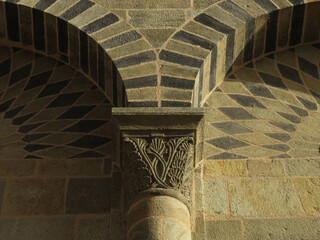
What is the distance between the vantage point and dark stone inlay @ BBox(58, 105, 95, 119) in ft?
18.0

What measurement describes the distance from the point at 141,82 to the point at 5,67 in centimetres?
156

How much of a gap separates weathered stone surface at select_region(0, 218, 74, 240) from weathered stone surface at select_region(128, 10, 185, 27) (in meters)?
1.66

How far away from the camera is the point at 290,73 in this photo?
6.01 meters

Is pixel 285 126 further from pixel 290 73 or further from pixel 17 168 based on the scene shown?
pixel 17 168

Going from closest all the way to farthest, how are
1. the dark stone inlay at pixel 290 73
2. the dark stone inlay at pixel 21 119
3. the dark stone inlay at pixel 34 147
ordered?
the dark stone inlay at pixel 34 147 → the dark stone inlay at pixel 21 119 → the dark stone inlay at pixel 290 73

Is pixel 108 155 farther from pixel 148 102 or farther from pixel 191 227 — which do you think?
pixel 191 227

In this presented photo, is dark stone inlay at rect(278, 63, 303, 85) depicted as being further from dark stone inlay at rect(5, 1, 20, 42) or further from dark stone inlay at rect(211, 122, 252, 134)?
dark stone inlay at rect(5, 1, 20, 42)

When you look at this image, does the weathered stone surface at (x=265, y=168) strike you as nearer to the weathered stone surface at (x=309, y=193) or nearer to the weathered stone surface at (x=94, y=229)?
the weathered stone surface at (x=309, y=193)

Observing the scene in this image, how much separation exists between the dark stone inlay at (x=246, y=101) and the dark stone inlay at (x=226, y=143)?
1.50 ft

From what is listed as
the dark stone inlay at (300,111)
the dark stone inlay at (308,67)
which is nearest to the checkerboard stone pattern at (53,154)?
the dark stone inlay at (300,111)

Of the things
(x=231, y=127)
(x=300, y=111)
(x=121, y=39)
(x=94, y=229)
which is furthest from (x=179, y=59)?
(x=94, y=229)

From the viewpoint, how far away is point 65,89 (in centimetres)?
578

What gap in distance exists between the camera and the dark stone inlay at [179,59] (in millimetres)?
5211

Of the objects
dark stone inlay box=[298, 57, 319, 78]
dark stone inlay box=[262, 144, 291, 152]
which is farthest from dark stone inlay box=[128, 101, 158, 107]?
dark stone inlay box=[298, 57, 319, 78]
